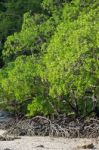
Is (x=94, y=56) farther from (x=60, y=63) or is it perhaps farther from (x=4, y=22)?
(x=4, y=22)

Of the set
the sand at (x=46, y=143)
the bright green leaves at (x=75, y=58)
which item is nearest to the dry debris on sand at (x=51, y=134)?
the sand at (x=46, y=143)

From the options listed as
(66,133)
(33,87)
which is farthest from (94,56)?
(33,87)

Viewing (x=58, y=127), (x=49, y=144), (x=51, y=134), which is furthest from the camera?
(x=58, y=127)

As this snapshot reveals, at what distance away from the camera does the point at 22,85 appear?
23891 millimetres

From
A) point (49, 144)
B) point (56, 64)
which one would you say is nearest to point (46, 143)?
point (49, 144)

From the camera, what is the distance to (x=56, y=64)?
20641 mm

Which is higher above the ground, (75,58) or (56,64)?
(75,58)

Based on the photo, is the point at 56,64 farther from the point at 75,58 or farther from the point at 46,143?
the point at 46,143

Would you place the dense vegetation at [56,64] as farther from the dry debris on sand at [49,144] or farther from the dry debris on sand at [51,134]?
the dry debris on sand at [49,144]

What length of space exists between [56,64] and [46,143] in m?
3.33

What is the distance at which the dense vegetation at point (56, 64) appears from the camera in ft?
65.2

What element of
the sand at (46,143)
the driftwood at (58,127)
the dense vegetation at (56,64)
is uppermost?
the dense vegetation at (56,64)

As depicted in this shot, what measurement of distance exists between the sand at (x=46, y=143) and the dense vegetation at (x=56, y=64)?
1999 millimetres

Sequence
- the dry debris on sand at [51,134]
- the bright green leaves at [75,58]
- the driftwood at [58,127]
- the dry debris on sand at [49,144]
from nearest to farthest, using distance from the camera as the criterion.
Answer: the dry debris on sand at [49,144], the dry debris on sand at [51,134], the bright green leaves at [75,58], the driftwood at [58,127]
